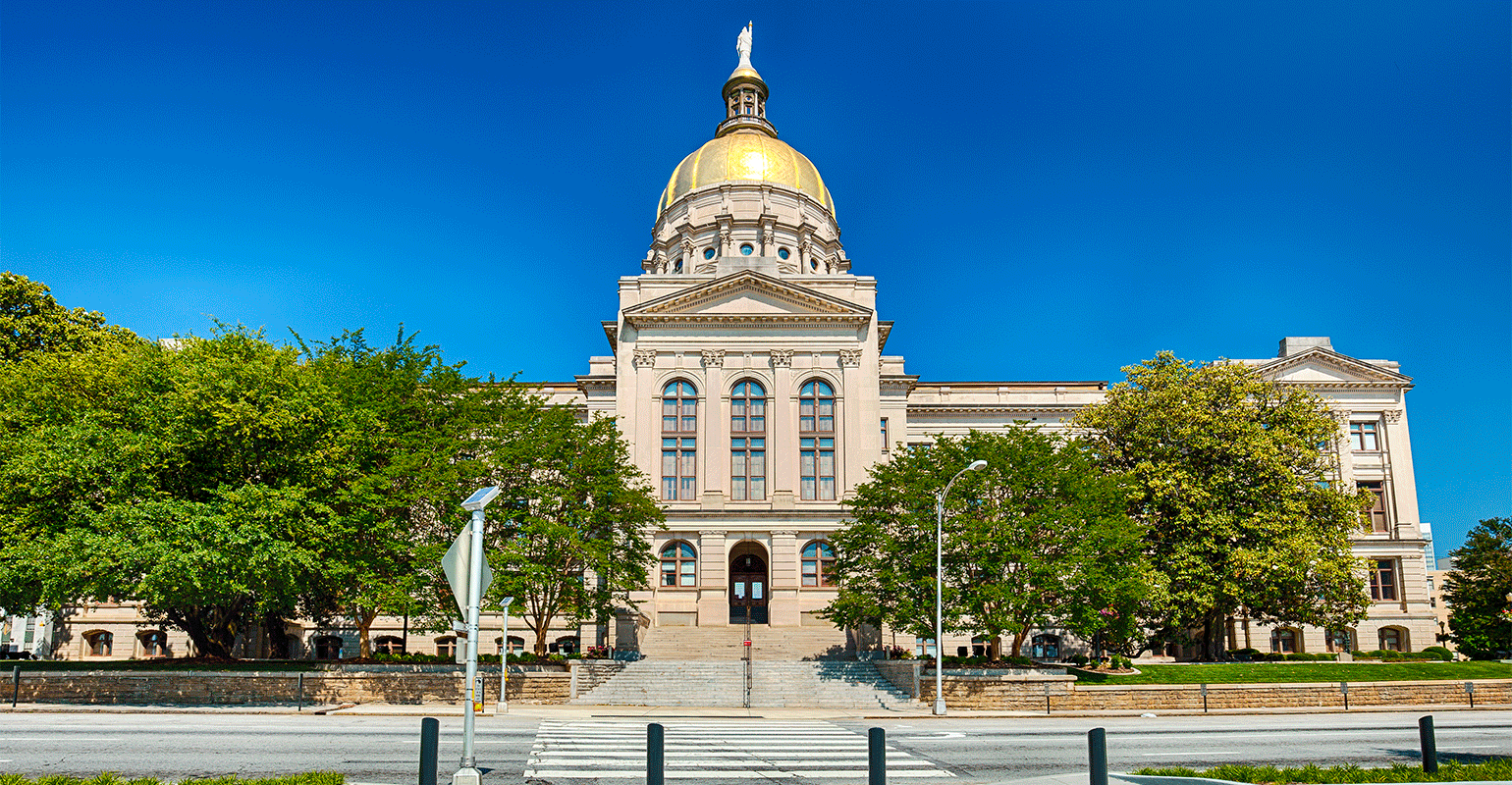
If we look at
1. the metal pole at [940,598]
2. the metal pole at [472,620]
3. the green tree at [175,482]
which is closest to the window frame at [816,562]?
the metal pole at [940,598]

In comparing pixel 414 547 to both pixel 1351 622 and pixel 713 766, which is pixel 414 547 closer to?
pixel 713 766

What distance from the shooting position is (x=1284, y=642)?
202 feet

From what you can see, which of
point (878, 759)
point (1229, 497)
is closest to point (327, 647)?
point (1229, 497)

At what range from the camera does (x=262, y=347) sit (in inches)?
1448

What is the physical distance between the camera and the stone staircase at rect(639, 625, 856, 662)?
158ft

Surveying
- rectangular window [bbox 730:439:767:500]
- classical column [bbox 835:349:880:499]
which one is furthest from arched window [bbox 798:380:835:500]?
rectangular window [bbox 730:439:767:500]

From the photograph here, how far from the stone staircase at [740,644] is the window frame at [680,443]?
7882 millimetres

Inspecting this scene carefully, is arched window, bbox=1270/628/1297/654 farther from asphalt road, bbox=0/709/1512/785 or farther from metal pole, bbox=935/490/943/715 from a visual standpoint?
asphalt road, bbox=0/709/1512/785

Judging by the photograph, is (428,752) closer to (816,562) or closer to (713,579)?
(713,579)

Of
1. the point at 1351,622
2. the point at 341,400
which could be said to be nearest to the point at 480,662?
the point at 341,400

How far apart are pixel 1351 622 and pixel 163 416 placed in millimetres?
48145

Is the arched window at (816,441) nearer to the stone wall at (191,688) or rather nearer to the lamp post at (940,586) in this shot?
the lamp post at (940,586)

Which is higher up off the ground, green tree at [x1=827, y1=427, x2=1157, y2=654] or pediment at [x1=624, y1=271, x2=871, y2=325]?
pediment at [x1=624, y1=271, x2=871, y2=325]

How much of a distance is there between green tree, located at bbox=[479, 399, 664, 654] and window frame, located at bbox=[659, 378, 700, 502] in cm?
1213
